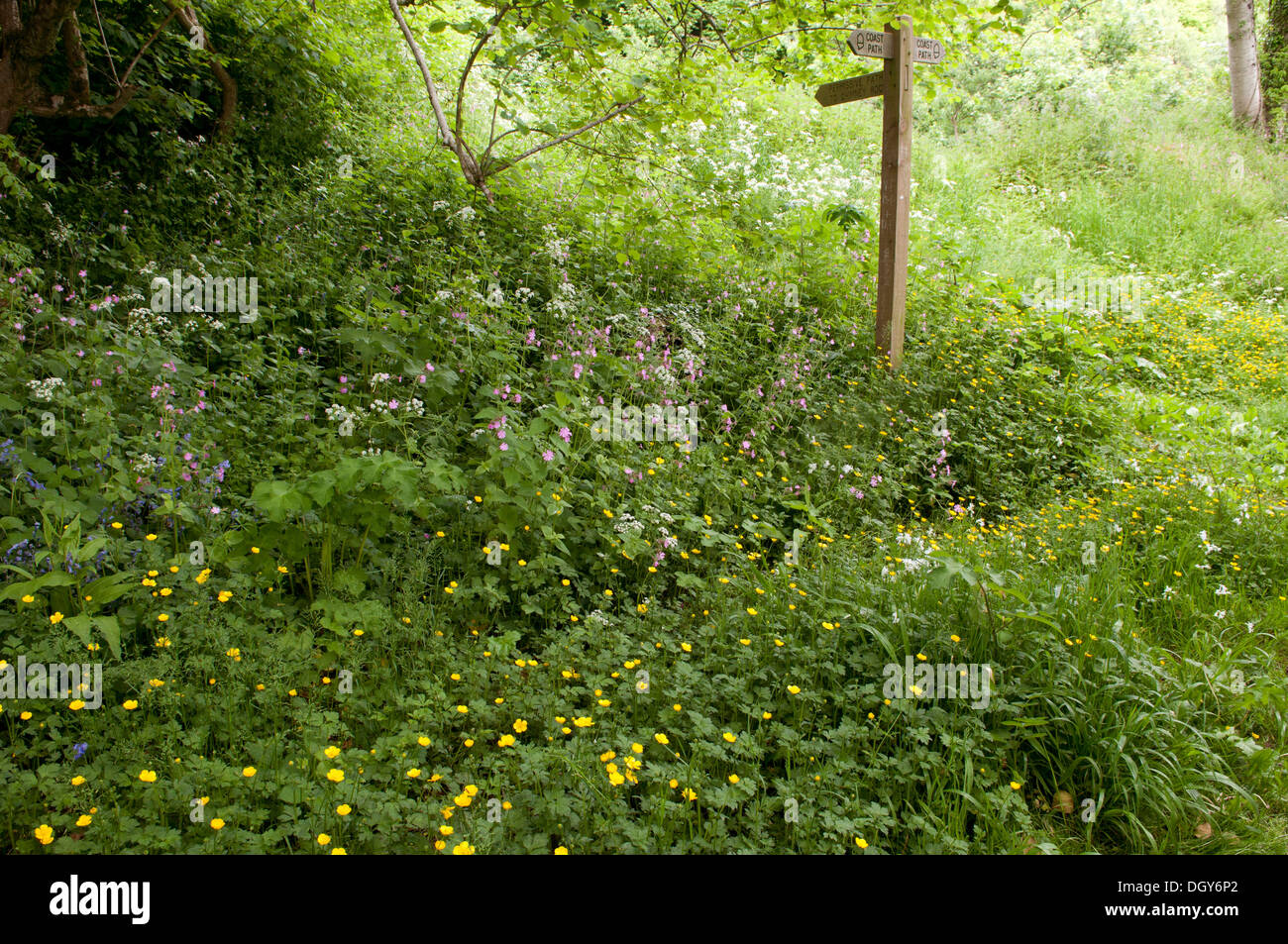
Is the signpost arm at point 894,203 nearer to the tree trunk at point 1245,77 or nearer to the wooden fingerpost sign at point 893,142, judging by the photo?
the wooden fingerpost sign at point 893,142

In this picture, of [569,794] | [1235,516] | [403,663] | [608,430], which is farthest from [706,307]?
[569,794]

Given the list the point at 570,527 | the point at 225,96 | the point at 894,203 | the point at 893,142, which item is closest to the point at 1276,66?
the point at 893,142

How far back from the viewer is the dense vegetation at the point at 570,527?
2609 mm

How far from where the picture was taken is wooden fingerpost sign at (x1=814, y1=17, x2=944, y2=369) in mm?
6367

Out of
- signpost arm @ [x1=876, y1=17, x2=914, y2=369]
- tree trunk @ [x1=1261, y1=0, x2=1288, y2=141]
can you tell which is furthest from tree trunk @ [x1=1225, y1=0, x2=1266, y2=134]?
signpost arm @ [x1=876, y1=17, x2=914, y2=369]

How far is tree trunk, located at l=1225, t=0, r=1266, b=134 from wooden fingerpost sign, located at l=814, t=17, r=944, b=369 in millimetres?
11344

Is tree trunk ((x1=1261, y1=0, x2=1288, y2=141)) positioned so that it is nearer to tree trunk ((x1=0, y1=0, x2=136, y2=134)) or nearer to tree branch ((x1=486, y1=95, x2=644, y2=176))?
tree branch ((x1=486, y1=95, x2=644, y2=176))

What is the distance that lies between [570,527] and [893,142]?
460cm

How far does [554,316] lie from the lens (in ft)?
18.9

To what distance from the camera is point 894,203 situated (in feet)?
21.6

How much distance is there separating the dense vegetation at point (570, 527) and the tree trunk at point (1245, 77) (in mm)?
9156

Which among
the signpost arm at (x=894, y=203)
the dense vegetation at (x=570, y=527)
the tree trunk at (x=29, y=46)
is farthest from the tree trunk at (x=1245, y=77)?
the tree trunk at (x=29, y=46)

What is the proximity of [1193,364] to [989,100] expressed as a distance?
1109cm

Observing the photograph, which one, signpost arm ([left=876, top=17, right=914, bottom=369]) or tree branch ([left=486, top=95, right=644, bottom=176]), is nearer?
signpost arm ([left=876, top=17, right=914, bottom=369])
